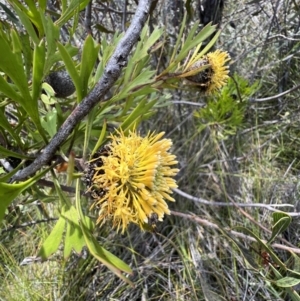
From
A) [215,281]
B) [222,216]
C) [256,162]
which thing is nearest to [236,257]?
[215,281]

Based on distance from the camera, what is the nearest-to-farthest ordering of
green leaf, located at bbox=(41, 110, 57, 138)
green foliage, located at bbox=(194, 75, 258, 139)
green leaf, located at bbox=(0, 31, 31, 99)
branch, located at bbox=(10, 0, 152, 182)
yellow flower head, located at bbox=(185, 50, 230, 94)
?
green leaf, located at bbox=(0, 31, 31, 99) → branch, located at bbox=(10, 0, 152, 182) → green leaf, located at bbox=(41, 110, 57, 138) → yellow flower head, located at bbox=(185, 50, 230, 94) → green foliage, located at bbox=(194, 75, 258, 139)

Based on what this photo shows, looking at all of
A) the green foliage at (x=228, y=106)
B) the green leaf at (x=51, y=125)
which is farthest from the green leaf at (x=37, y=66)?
the green foliage at (x=228, y=106)

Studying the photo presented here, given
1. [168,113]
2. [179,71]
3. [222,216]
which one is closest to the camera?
[179,71]

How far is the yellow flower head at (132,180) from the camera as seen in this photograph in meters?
0.52

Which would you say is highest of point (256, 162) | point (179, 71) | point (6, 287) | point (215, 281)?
point (179, 71)

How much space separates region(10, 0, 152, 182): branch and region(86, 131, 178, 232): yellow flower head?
0.25ft

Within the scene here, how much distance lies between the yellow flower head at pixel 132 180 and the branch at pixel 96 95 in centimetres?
8

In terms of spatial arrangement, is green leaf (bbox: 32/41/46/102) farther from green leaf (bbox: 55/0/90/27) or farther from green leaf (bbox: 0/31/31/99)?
green leaf (bbox: 55/0/90/27)

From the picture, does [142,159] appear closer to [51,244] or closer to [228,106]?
[51,244]

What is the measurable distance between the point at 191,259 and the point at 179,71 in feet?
2.63

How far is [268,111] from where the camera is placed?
6.18 ft

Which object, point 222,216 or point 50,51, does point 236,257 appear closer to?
point 222,216

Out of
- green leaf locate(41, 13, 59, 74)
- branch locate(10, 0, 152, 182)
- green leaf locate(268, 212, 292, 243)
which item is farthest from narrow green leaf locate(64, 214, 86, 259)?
green leaf locate(268, 212, 292, 243)

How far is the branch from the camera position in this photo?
58 cm
